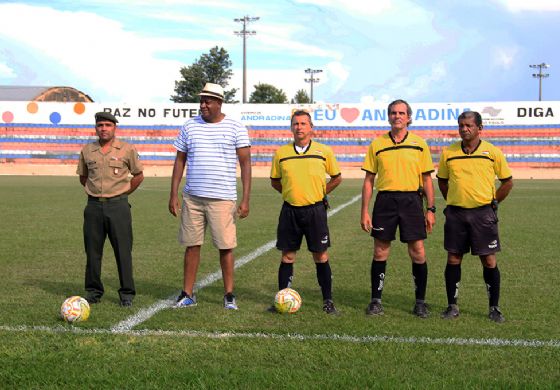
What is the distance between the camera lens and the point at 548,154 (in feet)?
151

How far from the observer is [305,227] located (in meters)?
6.68

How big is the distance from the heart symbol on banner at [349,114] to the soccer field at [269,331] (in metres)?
37.7

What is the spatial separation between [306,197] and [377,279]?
38.4 inches

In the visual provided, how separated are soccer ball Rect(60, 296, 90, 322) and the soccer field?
9 centimetres

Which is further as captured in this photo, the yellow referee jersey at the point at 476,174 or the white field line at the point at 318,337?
the yellow referee jersey at the point at 476,174

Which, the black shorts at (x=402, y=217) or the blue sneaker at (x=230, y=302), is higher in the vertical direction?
the black shorts at (x=402, y=217)

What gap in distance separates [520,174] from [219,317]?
41198 millimetres

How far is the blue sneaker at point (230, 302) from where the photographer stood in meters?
6.63

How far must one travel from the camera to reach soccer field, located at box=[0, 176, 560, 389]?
15.0ft

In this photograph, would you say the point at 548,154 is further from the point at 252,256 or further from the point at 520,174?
the point at 252,256

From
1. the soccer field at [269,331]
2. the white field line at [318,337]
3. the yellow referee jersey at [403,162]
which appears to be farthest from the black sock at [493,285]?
the yellow referee jersey at [403,162]

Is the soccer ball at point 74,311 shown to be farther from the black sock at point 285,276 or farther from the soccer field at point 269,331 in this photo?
the black sock at point 285,276

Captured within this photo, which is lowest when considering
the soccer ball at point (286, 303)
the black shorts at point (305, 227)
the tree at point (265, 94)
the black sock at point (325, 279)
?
the soccer ball at point (286, 303)

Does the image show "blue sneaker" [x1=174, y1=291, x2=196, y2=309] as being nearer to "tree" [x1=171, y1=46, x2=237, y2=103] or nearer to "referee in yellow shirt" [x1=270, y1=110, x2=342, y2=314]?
"referee in yellow shirt" [x1=270, y1=110, x2=342, y2=314]
